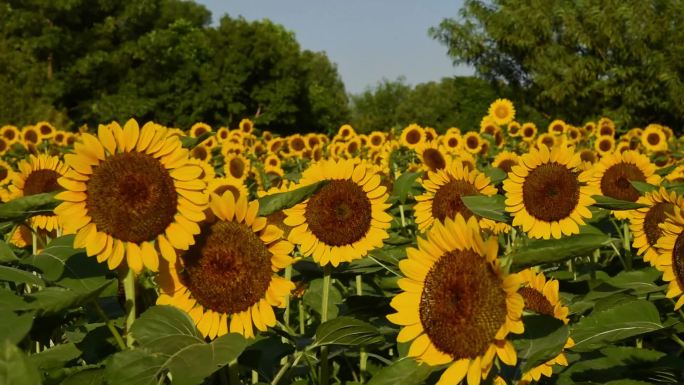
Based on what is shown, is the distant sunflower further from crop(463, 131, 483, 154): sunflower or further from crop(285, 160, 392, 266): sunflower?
crop(463, 131, 483, 154): sunflower

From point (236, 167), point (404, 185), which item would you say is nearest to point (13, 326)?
point (404, 185)

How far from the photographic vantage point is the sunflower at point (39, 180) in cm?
310

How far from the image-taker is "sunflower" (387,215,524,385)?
5.24ft

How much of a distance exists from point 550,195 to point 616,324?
1198mm

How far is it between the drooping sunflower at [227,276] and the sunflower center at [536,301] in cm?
73

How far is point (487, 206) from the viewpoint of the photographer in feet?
8.48

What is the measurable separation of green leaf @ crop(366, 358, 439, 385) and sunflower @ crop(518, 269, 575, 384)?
0.46 m

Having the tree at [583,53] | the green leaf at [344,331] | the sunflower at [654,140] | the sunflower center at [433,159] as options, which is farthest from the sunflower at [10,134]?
the tree at [583,53]

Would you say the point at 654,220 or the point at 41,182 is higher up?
the point at 41,182

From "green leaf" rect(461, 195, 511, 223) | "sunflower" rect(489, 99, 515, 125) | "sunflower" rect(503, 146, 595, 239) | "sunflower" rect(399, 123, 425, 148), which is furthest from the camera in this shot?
"sunflower" rect(489, 99, 515, 125)

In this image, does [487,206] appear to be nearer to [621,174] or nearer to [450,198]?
[450,198]

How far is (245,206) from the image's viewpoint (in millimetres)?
1843

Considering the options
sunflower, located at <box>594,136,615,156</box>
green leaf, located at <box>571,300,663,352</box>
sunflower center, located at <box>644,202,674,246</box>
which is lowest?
green leaf, located at <box>571,300,663,352</box>

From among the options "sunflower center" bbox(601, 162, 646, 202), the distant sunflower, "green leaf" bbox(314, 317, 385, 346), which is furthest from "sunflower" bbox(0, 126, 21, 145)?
"green leaf" bbox(314, 317, 385, 346)
